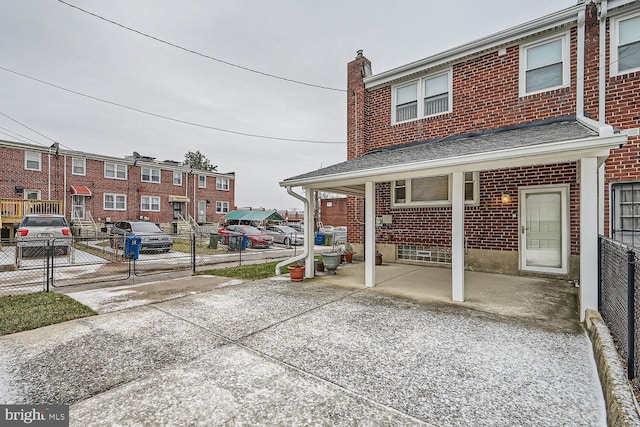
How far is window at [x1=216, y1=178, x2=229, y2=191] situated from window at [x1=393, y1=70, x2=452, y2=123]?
23.5 metres

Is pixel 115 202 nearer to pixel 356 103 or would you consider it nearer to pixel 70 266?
pixel 70 266

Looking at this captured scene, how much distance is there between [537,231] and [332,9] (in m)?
10.0

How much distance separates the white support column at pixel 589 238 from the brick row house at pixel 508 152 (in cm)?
2

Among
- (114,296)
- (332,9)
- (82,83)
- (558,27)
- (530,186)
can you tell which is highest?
(332,9)

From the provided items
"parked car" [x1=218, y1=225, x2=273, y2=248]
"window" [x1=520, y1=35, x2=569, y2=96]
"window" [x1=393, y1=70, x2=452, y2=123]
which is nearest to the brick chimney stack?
"window" [x1=393, y1=70, x2=452, y2=123]

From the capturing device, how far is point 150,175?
2466cm

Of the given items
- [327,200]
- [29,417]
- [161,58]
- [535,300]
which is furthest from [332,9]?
[327,200]

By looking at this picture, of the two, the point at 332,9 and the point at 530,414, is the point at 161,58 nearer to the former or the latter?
the point at 332,9

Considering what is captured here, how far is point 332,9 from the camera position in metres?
10.4

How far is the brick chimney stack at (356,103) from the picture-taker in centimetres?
1040

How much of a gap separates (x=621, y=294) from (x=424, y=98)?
779cm

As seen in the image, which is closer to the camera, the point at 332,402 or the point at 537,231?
the point at 332,402

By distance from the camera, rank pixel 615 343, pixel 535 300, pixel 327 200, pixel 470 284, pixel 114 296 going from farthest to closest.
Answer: pixel 327 200
pixel 470 284
pixel 114 296
pixel 535 300
pixel 615 343

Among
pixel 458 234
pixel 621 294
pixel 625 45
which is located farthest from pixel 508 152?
pixel 625 45
